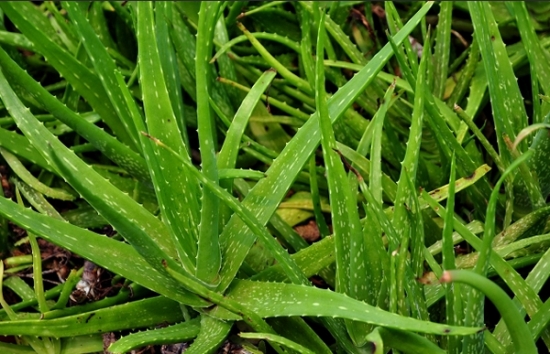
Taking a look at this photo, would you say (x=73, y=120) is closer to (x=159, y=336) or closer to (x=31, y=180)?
(x=31, y=180)

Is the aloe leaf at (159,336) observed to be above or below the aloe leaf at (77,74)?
below

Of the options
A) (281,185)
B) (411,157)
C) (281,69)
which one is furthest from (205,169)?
(281,69)

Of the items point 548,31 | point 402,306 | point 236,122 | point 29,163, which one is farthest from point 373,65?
point 29,163

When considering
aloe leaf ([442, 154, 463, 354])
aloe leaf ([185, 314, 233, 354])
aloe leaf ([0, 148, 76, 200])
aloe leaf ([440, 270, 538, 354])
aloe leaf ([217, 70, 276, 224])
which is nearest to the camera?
aloe leaf ([440, 270, 538, 354])

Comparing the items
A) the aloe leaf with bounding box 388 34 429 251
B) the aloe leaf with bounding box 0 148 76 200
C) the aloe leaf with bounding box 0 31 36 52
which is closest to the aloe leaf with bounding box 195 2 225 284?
the aloe leaf with bounding box 388 34 429 251

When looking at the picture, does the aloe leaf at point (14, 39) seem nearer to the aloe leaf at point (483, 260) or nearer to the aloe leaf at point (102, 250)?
the aloe leaf at point (102, 250)

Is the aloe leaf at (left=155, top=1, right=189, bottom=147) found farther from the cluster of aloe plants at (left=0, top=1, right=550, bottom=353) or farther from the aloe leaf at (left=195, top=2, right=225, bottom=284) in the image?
the aloe leaf at (left=195, top=2, right=225, bottom=284)

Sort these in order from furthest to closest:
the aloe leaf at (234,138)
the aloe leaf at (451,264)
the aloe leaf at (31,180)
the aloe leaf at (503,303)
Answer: the aloe leaf at (31,180), the aloe leaf at (234,138), the aloe leaf at (451,264), the aloe leaf at (503,303)

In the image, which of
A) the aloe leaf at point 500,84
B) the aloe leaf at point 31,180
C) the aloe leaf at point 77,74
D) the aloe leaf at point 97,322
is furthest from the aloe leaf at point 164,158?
the aloe leaf at point 500,84
